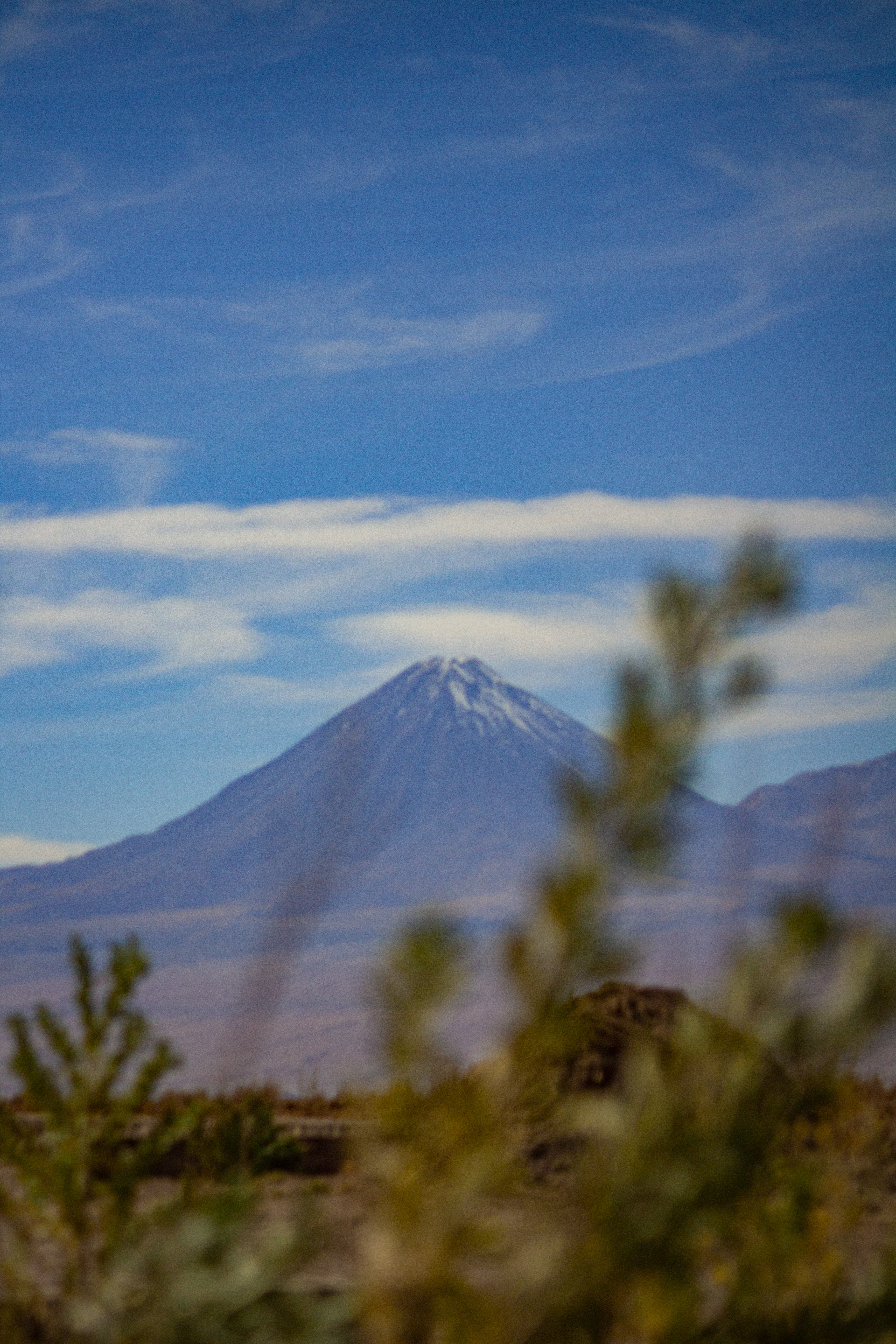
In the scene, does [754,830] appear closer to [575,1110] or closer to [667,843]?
[667,843]

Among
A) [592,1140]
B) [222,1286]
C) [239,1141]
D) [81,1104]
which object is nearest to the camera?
[222,1286]

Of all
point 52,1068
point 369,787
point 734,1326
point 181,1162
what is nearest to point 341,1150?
point 181,1162

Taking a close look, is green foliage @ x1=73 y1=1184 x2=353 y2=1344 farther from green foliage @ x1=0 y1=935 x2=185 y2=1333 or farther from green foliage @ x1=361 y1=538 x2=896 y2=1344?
green foliage @ x1=0 y1=935 x2=185 y2=1333

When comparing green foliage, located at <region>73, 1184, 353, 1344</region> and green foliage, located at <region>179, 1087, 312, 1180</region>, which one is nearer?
green foliage, located at <region>73, 1184, 353, 1344</region>

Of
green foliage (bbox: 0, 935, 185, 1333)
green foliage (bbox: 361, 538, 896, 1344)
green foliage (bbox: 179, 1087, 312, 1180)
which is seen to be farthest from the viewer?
green foliage (bbox: 179, 1087, 312, 1180)

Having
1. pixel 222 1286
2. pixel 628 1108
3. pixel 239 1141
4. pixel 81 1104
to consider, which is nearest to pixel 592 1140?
pixel 628 1108

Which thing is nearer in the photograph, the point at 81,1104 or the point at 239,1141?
the point at 81,1104

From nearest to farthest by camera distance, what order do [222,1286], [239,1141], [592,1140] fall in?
[222,1286] → [592,1140] → [239,1141]

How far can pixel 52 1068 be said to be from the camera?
359 centimetres

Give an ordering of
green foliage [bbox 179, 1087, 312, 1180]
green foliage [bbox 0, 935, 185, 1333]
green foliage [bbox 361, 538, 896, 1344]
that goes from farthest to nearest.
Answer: green foliage [bbox 179, 1087, 312, 1180]
green foliage [bbox 0, 935, 185, 1333]
green foliage [bbox 361, 538, 896, 1344]

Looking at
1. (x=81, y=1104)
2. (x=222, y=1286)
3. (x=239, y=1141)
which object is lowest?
(x=239, y=1141)

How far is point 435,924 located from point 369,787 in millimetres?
610

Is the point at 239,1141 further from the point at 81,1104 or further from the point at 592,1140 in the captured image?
the point at 592,1140

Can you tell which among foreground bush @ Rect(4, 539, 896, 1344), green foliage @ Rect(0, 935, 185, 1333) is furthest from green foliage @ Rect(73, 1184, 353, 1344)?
green foliage @ Rect(0, 935, 185, 1333)
